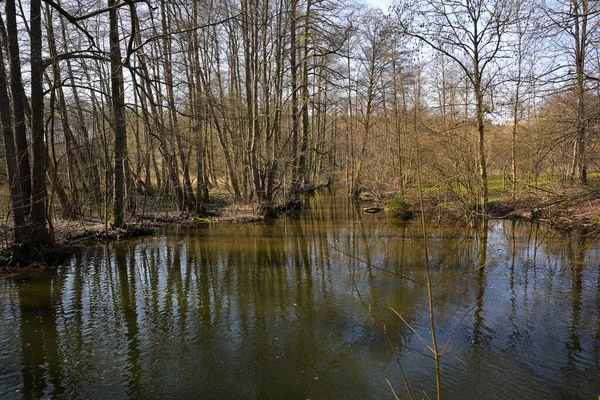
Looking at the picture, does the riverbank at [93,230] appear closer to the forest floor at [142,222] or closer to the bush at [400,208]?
the forest floor at [142,222]

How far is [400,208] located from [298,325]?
1297 centimetres

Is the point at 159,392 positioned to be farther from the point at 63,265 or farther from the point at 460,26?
the point at 460,26

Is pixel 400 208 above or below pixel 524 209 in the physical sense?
above

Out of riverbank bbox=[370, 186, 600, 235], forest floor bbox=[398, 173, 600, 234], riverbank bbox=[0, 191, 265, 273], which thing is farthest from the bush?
riverbank bbox=[0, 191, 265, 273]

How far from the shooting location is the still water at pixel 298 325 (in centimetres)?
467

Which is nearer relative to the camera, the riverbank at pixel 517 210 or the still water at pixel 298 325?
the still water at pixel 298 325

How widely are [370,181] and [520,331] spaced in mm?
17471

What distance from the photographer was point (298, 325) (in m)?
6.34

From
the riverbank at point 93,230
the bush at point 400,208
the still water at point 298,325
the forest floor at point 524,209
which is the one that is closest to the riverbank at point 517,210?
Answer: the forest floor at point 524,209

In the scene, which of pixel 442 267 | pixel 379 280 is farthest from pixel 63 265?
pixel 442 267

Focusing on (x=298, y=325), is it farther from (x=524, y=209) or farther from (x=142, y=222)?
(x=524, y=209)

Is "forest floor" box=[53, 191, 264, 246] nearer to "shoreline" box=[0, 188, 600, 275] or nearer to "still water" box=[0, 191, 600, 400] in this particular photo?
"shoreline" box=[0, 188, 600, 275]

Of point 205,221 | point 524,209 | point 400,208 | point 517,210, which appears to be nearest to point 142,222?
point 205,221

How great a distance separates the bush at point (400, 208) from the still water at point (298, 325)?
6771mm
